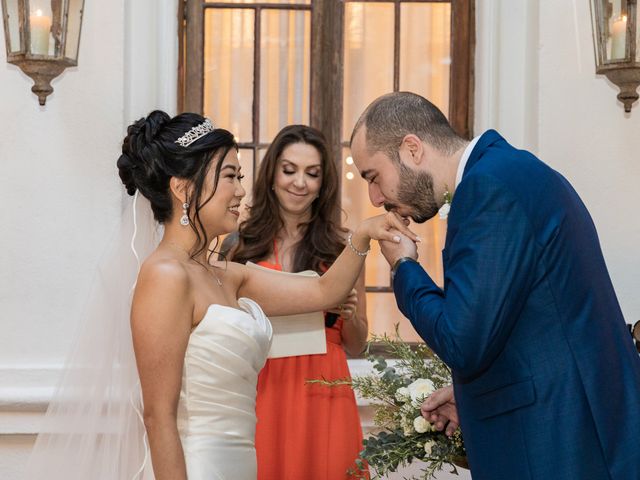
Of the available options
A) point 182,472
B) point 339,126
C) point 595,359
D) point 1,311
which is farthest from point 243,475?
point 339,126

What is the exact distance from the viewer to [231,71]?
4.44 meters

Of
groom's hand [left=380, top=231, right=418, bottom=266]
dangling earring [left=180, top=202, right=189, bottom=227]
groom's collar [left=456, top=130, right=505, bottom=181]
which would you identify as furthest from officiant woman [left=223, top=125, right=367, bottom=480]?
groom's collar [left=456, top=130, right=505, bottom=181]

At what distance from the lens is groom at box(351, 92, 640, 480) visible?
1.95m

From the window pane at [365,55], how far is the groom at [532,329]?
2.38 metres

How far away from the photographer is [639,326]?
10.2 feet

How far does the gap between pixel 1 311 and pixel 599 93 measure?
2.75m

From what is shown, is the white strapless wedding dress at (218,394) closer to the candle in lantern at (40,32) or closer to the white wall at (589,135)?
the candle in lantern at (40,32)

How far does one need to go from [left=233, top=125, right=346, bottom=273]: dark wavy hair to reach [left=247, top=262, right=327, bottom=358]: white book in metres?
0.17

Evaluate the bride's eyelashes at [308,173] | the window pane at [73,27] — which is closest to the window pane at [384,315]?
the bride's eyelashes at [308,173]

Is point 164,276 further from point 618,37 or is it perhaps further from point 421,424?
point 618,37

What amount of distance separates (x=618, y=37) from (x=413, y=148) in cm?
177

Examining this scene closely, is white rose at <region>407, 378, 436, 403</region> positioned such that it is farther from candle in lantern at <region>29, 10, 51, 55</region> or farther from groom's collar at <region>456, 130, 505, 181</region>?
candle in lantern at <region>29, 10, 51, 55</region>

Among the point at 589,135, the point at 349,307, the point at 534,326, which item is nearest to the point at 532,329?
the point at 534,326

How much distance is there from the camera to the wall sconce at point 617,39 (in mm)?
3613
